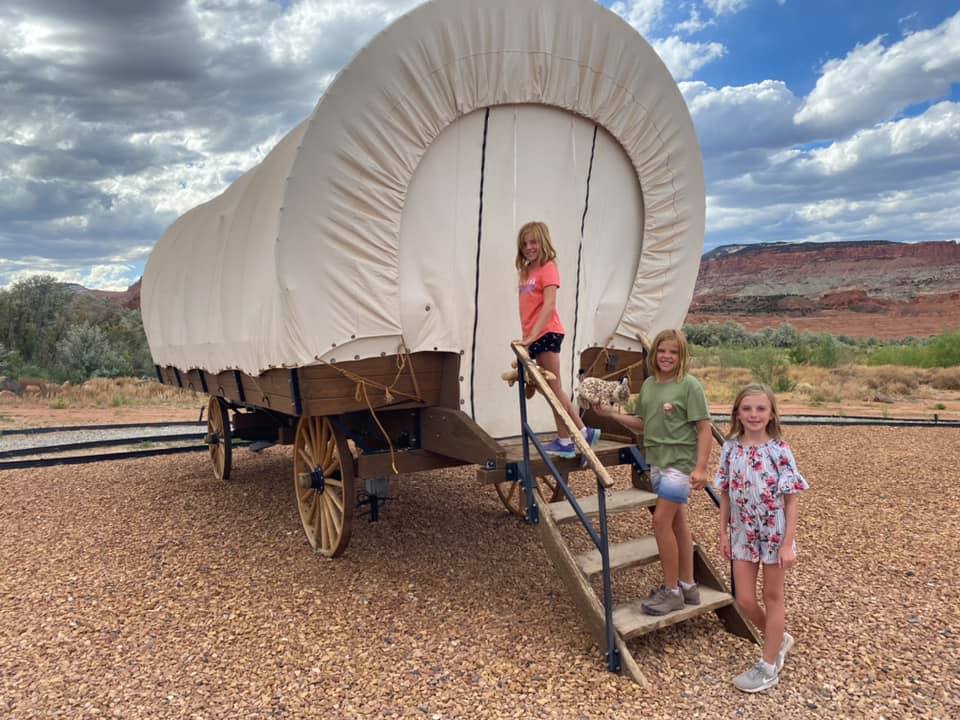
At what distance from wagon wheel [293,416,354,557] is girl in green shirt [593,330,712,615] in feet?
6.18

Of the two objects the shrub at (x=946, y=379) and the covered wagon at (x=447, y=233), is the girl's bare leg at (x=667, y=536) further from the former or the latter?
the shrub at (x=946, y=379)

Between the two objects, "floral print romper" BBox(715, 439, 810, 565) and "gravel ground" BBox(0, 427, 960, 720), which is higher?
"floral print romper" BBox(715, 439, 810, 565)

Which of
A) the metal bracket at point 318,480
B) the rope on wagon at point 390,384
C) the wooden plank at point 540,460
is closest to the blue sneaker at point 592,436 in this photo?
the wooden plank at point 540,460

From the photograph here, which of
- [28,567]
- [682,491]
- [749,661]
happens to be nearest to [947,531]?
[749,661]

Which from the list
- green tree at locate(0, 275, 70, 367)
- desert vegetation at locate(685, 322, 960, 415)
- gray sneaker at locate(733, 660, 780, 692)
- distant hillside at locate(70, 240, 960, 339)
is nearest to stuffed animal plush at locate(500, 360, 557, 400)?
gray sneaker at locate(733, 660, 780, 692)

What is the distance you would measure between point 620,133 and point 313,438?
3007 mm

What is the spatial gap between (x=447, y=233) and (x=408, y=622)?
90.2 inches

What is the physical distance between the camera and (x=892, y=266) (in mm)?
77000

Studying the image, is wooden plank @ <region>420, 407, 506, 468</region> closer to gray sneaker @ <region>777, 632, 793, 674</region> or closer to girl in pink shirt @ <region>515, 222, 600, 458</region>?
girl in pink shirt @ <region>515, 222, 600, 458</region>

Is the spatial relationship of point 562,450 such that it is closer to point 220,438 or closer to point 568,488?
point 568,488

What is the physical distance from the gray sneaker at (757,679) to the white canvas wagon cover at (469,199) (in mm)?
2011

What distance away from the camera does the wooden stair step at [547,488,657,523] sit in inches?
150

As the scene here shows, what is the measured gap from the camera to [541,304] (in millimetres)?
3959

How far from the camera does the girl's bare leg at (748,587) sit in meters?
3.26
